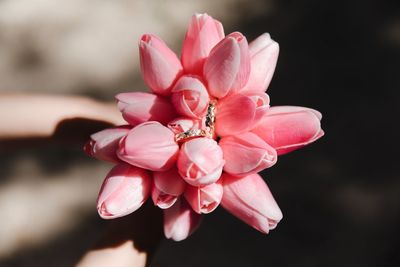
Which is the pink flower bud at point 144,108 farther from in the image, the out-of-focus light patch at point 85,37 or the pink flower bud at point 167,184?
the out-of-focus light patch at point 85,37

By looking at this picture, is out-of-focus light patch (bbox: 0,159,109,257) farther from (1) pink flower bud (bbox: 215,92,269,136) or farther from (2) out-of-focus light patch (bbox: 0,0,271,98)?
(1) pink flower bud (bbox: 215,92,269,136)

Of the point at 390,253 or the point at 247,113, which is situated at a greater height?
the point at 247,113

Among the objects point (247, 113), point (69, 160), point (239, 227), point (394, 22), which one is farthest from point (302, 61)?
point (247, 113)

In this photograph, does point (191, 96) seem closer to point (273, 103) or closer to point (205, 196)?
point (205, 196)

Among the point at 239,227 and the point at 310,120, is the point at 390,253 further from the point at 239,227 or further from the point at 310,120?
the point at 310,120

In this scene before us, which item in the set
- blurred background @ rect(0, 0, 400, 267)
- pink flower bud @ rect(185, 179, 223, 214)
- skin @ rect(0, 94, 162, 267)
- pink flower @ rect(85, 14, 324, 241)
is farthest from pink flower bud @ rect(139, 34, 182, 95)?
blurred background @ rect(0, 0, 400, 267)
